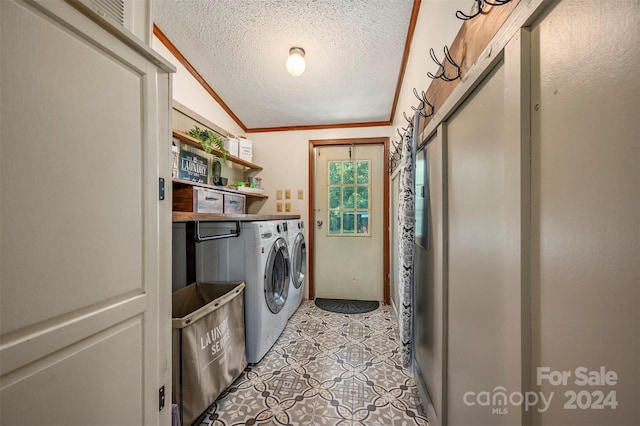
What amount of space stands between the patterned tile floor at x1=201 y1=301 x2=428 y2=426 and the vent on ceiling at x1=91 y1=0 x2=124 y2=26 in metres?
1.72

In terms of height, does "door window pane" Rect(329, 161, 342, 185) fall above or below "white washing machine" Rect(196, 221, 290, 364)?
above

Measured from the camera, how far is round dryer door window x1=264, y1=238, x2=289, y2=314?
1837 millimetres

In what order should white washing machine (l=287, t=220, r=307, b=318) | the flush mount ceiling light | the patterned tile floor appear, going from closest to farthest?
the patterned tile floor
the flush mount ceiling light
white washing machine (l=287, t=220, r=307, b=318)

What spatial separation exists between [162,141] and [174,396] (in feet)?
3.91

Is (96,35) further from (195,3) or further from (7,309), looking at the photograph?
(195,3)

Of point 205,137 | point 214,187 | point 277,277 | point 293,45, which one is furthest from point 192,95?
point 277,277

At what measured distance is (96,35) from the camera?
1.75ft

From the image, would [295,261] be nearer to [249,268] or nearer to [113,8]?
[249,268]

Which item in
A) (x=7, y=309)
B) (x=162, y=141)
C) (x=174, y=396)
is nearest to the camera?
(x=7, y=309)

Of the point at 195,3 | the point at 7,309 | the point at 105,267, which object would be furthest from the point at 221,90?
the point at 7,309

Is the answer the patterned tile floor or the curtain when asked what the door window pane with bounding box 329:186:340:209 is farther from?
the curtain

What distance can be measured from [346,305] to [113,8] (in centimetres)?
292

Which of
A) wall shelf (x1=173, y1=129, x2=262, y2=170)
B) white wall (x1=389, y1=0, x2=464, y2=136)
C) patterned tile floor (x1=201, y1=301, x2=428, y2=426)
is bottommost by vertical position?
patterned tile floor (x1=201, y1=301, x2=428, y2=426)

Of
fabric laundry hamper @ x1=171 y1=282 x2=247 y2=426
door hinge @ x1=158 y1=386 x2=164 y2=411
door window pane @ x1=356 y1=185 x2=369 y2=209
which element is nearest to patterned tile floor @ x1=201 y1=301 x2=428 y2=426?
fabric laundry hamper @ x1=171 y1=282 x2=247 y2=426
